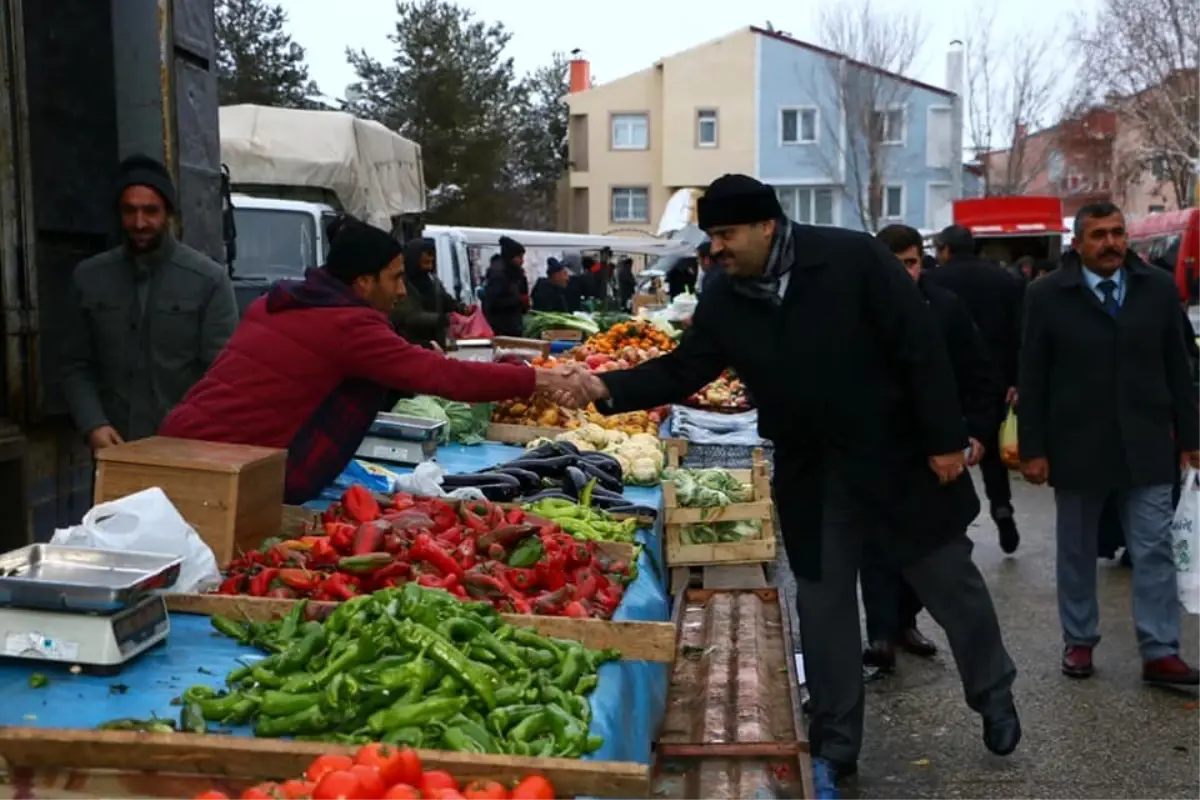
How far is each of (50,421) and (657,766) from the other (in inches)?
150

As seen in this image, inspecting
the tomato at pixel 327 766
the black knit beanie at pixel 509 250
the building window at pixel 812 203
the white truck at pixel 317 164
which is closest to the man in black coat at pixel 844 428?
the tomato at pixel 327 766

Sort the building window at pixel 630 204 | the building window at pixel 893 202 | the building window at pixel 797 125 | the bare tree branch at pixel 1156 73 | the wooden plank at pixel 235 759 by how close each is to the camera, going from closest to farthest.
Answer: the wooden plank at pixel 235 759 < the bare tree branch at pixel 1156 73 < the building window at pixel 797 125 < the building window at pixel 893 202 < the building window at pixel 630 204

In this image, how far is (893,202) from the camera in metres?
48.6

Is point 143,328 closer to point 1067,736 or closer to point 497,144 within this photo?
point 1067,736

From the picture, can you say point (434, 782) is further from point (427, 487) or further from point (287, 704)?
point (427, 487)

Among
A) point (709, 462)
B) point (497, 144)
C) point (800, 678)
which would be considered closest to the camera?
point (800, 678)

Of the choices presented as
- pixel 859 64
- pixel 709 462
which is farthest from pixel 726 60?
pixel 709 462

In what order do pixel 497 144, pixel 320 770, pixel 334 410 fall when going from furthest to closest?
pixel 497 144, pixel 334 410, pixel 320 770

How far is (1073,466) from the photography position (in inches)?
240

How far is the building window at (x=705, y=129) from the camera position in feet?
161

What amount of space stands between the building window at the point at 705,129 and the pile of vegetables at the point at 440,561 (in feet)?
148

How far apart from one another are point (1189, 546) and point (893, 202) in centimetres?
4403

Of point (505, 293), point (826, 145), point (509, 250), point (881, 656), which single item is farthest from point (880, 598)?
point (826, 145)

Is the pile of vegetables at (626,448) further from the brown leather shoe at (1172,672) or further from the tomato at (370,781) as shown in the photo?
the tomato at (370,781)
